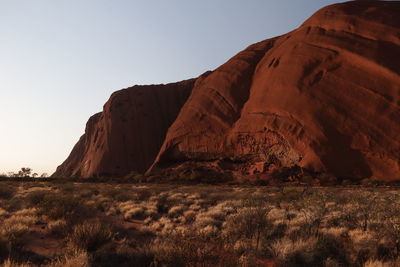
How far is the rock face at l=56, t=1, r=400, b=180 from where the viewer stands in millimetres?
27859

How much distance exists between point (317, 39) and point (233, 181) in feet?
60.8

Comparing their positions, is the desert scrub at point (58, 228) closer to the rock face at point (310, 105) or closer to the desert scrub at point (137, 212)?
the desert scrub at point (137, 212)

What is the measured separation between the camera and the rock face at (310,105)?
27.9m

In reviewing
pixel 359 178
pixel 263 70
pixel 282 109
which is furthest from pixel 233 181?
pixel 263 70

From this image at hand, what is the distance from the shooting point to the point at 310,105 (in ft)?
101

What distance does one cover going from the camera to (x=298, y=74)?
33.8 m

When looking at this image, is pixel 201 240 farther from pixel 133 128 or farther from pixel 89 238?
pixel 133 128

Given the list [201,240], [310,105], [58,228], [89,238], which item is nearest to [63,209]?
[58,228]

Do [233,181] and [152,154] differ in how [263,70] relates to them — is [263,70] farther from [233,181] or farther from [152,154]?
[152,154]

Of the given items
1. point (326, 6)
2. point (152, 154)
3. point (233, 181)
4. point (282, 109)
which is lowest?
point (233, 181)

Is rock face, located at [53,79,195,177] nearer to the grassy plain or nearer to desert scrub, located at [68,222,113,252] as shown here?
the grassy plain

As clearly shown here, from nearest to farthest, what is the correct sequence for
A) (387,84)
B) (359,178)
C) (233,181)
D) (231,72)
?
(359,178)
(387,84)
(233,181)
(231,72)

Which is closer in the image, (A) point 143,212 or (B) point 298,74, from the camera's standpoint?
(A) point 143,212

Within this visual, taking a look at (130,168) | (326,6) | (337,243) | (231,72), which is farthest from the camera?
(130,168)
